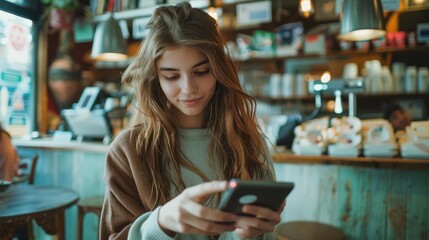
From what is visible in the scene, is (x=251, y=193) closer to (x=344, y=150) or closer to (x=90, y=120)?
(x=344, y=150)

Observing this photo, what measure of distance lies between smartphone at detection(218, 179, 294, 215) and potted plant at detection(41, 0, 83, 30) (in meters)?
3.68

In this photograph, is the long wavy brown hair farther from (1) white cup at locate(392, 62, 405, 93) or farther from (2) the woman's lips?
(1) white cup at locate(392, 62, 405, 93)

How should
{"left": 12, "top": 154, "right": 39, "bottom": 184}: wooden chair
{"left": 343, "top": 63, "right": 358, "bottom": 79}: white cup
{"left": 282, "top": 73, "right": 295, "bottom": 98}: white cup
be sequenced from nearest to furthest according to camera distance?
1. {"left": 12, "top": 154, "right": 39, "bottom": 184}: wooden chair
2. {"left": 343, "top": 63, "right": 358, "bottom": 79}: white cup
3. {"left": 282, "top": 73, "right": 295, "bottom": 98}: white cup

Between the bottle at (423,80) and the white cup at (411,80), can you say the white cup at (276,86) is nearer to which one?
the white cup at (411,80)

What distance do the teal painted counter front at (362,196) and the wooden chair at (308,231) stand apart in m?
0.25

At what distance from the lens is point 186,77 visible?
1.14m

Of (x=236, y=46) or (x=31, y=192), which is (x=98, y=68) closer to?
(x=236, y=46)

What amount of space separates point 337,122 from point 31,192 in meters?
2.00

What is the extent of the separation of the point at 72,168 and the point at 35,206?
126cm

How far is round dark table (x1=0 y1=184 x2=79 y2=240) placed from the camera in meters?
1.68

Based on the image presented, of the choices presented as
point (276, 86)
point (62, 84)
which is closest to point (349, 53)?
point (276, 86)

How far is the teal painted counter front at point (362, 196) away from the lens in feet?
6.58

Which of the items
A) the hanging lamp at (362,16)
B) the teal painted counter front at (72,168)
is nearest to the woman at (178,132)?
the hanging lamp at (362,16)

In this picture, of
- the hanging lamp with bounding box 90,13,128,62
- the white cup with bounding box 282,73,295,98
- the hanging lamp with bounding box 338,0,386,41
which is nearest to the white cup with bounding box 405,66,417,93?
A: the white cup with bounding box 282,73,295,98
